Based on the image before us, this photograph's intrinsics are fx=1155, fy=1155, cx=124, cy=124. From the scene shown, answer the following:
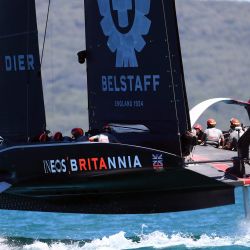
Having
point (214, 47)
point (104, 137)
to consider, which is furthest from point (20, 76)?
point (214, 47)

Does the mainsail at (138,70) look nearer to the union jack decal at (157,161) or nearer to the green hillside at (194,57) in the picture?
the union jack decal at (157,161)

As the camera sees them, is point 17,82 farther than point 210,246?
Yes

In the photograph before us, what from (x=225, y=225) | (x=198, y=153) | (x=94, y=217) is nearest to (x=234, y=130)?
(x=198, y=153)

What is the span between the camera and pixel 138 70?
15742mm

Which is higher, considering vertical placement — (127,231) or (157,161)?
(157,161)

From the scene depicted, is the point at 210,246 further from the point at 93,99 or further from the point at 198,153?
the point at 93,99

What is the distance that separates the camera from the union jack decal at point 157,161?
14789 millimetres

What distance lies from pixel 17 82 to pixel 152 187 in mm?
3487

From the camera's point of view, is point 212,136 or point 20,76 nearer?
point 212,136

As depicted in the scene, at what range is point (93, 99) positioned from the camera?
16.5m

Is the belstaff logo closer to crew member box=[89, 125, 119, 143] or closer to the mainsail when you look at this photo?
the mainsail

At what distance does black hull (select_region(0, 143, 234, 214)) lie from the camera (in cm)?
1483

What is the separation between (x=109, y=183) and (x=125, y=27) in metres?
2.24

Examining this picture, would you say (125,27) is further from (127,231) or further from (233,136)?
(127,231)
